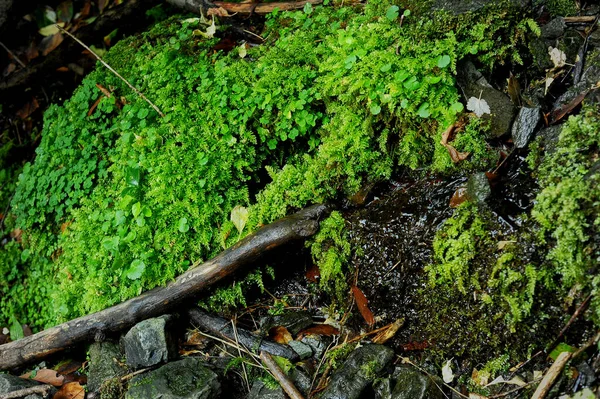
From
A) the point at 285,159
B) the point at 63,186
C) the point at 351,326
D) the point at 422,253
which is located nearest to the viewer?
the point at 422,253

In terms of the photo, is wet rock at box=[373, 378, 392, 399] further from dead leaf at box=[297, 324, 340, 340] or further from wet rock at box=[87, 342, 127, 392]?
wet rock at box=[87, 342, 127, 392]

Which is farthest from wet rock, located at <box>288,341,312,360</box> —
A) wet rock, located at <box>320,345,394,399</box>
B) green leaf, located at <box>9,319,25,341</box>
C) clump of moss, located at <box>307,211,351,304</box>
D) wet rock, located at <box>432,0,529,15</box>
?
green leaf, located at <box>9,319,25,341</box>

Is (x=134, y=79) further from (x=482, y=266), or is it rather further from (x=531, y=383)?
(x=531, y=383)

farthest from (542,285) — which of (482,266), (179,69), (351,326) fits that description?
(179,69)

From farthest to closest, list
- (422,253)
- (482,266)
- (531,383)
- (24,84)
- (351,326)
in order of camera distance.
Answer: (24,84) → (351,326) → (422,253) → (482,266) → (531,383)

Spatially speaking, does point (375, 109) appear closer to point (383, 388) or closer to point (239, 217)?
point (239, 217)

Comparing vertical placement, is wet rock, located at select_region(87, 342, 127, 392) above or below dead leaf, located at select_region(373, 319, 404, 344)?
above

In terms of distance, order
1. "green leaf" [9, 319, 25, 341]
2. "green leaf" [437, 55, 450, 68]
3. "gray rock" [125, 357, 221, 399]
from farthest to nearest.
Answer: "green leaf" [9, 319, 25, 341] < "green leaf" [437, 55, 450, 68] < "gray rock" [125, 357, 221, 399]
